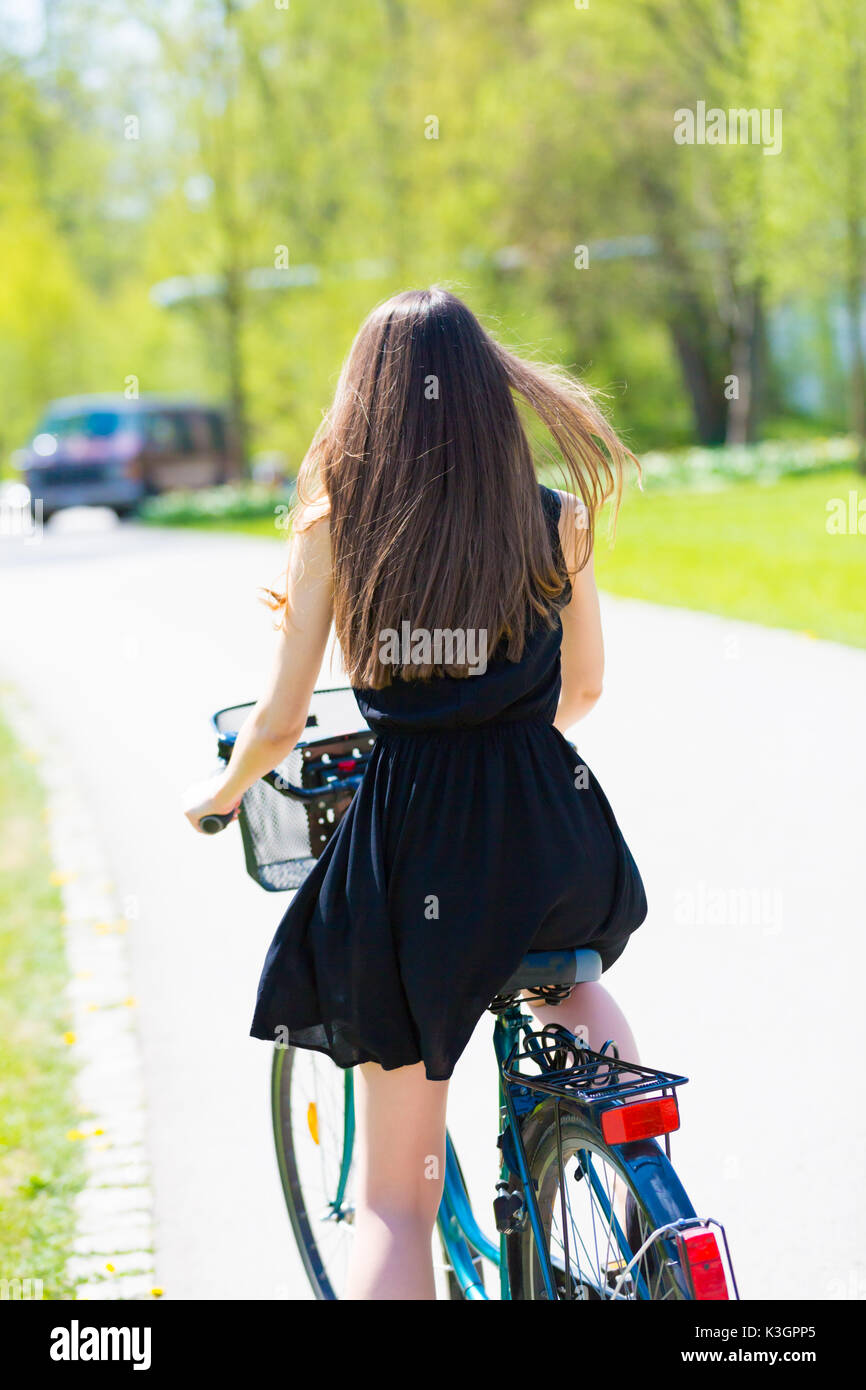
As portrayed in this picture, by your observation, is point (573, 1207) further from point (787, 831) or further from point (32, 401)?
point (32, 401)

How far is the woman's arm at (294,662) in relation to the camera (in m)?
2.32

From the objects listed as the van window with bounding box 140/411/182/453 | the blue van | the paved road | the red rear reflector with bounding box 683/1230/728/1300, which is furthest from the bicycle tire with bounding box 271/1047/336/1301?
the van window with bounding box 140/411/182/453

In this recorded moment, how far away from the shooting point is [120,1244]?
369cm

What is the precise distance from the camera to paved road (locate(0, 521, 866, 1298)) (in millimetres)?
3648

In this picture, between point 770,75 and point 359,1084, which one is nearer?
point 359,1084

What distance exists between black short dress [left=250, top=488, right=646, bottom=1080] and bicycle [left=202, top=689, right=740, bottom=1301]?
116mm

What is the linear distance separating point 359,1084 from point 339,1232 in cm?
91

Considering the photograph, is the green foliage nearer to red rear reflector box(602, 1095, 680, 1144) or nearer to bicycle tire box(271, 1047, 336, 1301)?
bicycle tire box(271, 1047, 336, 1301)

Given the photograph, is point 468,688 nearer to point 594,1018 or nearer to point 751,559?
point 594,1018

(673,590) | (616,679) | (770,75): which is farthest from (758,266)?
(616,679)

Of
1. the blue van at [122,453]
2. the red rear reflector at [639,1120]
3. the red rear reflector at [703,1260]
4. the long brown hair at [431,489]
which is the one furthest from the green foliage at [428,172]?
the red rear reflector at [703,1260]

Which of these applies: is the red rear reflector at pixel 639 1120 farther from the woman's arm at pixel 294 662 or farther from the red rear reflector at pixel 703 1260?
the woman's arm at pixel 294 662

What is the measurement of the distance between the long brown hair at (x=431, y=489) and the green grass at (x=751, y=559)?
582cm
